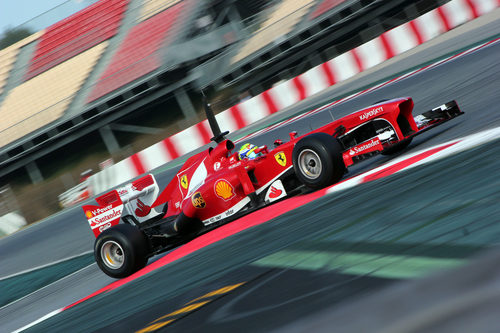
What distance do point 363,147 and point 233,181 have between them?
1.44 m

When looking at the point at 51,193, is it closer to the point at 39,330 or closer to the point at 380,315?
the point at 39,330

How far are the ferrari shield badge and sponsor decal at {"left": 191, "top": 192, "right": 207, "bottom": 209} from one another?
987 millimetres

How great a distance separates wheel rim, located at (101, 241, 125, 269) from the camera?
7058 millimetres

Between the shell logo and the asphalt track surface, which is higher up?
the shell logo

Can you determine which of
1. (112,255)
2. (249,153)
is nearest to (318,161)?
(249,153)

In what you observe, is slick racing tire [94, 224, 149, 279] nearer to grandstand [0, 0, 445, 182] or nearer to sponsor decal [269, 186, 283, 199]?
sponsor decal [269, 186, 283, 199]

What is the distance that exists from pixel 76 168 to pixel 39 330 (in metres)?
20.8

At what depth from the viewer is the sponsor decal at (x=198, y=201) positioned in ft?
23.3

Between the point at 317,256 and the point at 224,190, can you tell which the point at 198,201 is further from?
the point at 317,256

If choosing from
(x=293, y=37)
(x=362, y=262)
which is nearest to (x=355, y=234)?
(x=362, y=262)

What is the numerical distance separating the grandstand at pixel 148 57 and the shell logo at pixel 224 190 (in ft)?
46.9

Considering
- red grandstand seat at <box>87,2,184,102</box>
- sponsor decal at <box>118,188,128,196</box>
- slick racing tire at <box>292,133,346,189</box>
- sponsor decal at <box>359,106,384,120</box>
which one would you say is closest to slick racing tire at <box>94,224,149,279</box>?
sponsor decal at <box>118,188,128,196</box>

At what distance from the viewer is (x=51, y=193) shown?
877 inches

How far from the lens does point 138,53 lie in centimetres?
2584
